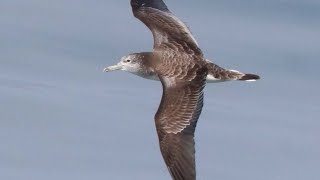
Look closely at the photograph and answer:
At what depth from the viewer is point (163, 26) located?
27.0m

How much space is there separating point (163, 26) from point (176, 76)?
6.61 ft

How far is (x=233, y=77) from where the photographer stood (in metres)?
25.5

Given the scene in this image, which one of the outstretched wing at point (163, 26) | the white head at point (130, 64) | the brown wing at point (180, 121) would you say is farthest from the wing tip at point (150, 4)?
the brown wing at point (180, 121)

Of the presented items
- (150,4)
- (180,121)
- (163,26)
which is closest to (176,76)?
(180,121)

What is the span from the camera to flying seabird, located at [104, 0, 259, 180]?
2383cm

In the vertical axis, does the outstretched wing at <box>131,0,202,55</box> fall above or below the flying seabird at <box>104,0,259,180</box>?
above

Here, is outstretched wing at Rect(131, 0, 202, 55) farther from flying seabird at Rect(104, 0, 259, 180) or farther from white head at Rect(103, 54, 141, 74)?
white head at Rect(103, 54, 141, 74)

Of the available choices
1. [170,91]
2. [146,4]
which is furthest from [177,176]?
[146,4]

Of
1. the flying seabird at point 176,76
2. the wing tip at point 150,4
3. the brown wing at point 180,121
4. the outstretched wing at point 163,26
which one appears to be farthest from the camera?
the wing tip at point 150,4

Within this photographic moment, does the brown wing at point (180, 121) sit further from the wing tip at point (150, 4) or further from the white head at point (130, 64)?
the wing tip at point (150, 4)

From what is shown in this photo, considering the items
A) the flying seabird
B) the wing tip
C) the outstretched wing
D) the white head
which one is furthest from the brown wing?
the wing tip

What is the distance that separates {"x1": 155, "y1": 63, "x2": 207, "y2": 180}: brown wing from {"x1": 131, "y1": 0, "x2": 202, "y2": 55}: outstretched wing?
106 cm

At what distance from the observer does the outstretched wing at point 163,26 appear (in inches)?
1038

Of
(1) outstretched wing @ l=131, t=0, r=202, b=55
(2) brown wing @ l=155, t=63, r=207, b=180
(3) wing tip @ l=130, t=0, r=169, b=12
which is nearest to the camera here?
(2) brown wing @ l=155, t=63, r=207, b=180
